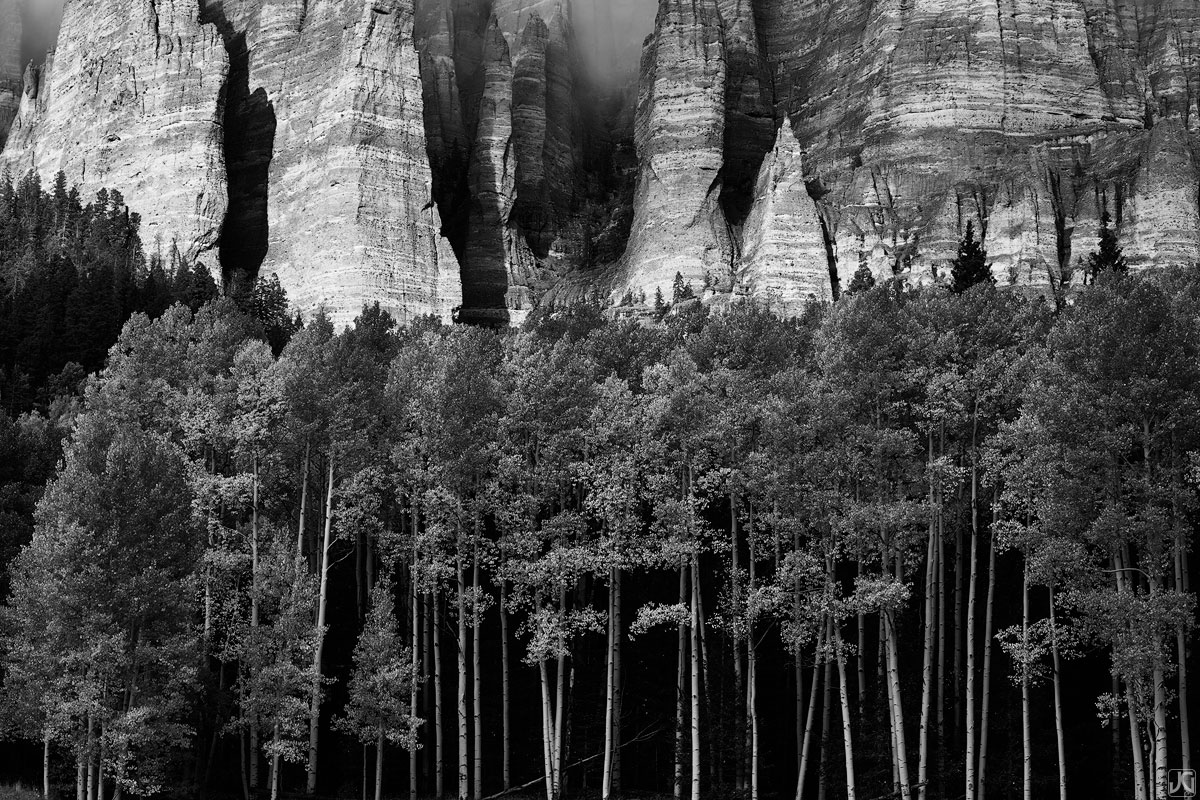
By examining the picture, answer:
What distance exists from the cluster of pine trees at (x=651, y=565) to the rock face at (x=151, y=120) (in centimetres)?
7252

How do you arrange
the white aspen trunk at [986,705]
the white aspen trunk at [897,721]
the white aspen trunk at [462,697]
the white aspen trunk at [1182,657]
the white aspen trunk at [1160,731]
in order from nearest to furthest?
1. the white aspen trunk at [1160,731]
2. the white aspen trunk at [1182,657]
3. the white aspen trunk at [897,721]
4. the white aspen trunk at [986,705]
5. the white aspen trunk at [462,697]

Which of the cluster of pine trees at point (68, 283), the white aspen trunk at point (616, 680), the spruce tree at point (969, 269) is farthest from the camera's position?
the cluster of pine trees at point (68, 283)

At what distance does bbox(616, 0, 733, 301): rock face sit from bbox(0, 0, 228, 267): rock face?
38613 millimetres

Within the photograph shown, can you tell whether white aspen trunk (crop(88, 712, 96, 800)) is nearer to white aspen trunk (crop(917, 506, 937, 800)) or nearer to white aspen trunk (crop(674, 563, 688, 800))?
white aspen trunk (crop(674, 563, 688, 800))

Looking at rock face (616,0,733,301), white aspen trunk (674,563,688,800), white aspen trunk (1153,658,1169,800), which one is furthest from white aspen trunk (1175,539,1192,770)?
rock face (616,0,733,301)

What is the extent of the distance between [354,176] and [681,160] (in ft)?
100

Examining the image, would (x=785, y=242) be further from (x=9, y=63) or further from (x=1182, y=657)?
(x=9, y=63)

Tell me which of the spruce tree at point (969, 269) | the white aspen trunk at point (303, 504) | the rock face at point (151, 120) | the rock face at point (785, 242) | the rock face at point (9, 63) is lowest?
the white aspen trunk at point (303, 504)

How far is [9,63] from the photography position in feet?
606

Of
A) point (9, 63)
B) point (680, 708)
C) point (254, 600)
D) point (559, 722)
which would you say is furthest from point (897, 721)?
point (9, 63)

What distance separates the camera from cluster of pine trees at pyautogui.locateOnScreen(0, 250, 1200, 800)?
32812 millimetres

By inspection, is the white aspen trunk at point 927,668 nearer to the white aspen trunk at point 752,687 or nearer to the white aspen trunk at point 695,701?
the white aspen trunk at point 752,687

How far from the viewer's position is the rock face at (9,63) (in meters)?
178

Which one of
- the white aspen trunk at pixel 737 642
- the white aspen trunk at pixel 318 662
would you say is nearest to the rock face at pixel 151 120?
the white aspen trunk at pixel 318 662
